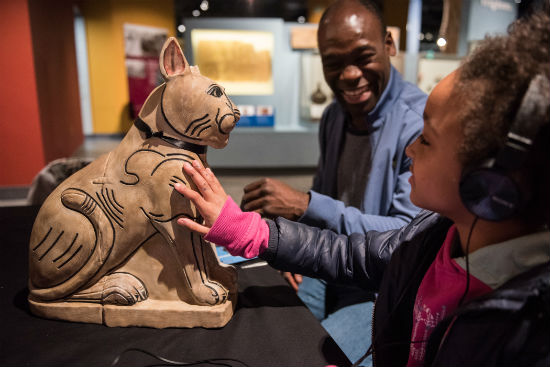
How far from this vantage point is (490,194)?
0.54 metres

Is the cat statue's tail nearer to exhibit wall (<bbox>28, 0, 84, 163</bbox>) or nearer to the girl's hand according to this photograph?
the girl's hand

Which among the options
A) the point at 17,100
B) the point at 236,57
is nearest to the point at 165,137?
the point at 17,100

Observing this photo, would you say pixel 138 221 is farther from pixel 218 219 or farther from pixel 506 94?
pixel 506 94

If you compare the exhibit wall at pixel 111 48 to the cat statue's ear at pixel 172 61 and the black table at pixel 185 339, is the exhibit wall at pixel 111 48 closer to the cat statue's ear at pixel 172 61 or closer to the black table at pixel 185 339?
the cat statue's ear at pixel 172 61

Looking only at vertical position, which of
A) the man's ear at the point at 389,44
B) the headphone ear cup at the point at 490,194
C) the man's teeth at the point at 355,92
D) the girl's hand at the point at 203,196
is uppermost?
the man's ear at the point at 389,44

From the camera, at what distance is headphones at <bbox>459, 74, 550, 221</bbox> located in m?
0.50

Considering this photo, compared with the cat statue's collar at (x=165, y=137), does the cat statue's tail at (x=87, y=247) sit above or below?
below

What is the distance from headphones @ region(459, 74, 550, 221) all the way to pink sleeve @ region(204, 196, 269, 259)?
472mm

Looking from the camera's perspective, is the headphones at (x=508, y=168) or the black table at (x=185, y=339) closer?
the headphones at (x=508, y=168)

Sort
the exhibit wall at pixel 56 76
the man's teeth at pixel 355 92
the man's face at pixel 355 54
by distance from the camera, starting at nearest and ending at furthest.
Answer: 1. the man's face at pixel 355 54
2. the man's teeth at pixel 355 92
3. the exhibit wall at pixel 56 76

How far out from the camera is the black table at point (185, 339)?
787mm

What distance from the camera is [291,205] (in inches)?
47.9

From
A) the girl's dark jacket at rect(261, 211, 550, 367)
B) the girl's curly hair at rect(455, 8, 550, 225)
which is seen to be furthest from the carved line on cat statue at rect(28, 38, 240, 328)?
the girl's curly hair at rect(455, 8, 550, 225)

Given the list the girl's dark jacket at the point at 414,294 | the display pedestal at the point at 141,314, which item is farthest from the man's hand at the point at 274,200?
the display pedestal at the point at 141,314
